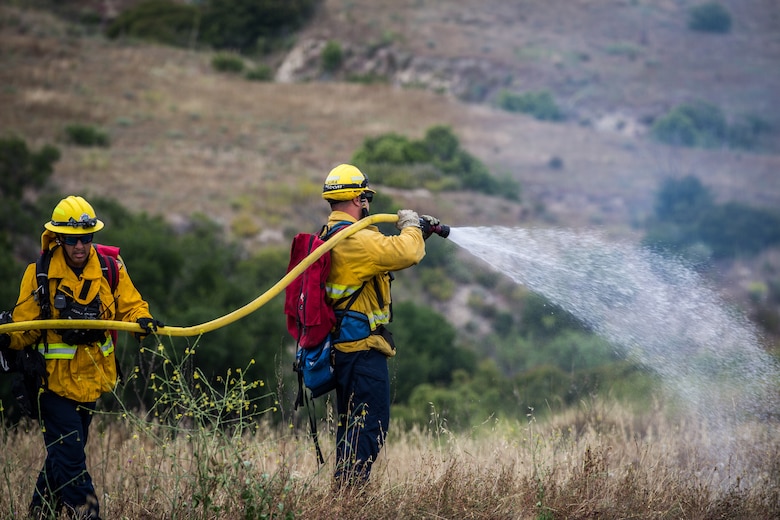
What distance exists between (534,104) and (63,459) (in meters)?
54.2

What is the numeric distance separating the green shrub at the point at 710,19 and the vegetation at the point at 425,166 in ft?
131

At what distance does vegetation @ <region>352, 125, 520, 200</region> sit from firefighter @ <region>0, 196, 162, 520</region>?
31960 mm

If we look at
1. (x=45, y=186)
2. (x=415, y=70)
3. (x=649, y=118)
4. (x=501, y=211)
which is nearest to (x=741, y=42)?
(x=649, y=118)

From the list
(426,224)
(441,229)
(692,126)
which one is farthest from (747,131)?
(426,224)

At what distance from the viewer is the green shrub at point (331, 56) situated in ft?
206

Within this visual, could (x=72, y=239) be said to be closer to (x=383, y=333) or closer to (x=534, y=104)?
(x=383, y=333)

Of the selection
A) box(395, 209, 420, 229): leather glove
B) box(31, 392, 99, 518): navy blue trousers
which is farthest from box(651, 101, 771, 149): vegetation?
box(31, 392, 99, 518): navy blue trousers

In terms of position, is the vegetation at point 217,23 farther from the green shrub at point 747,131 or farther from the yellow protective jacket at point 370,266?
the yellow protective jacket at point 370,266

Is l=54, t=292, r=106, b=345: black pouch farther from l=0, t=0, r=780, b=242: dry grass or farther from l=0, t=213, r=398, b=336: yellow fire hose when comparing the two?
l=0, t=0, r=780, b=242: dry grass

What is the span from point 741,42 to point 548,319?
54.9 metres

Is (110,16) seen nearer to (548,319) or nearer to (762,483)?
(548,319)

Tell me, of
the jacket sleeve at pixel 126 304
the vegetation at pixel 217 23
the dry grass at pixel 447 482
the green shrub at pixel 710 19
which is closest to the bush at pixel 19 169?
the dry grass at pixel 447 482

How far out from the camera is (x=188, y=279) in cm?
2291

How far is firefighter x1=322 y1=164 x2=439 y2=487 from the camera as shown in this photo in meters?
5.01
